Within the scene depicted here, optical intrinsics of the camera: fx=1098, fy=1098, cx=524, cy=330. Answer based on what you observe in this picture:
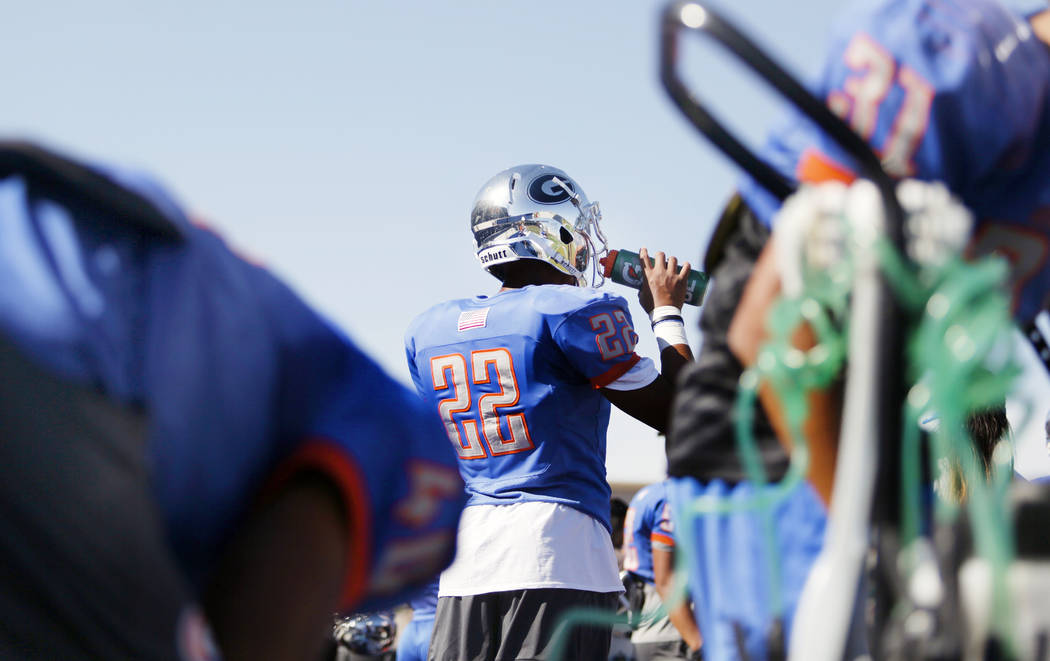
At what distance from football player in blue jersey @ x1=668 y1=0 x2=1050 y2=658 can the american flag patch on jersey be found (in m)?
1.99

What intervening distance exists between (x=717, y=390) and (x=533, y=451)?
73.6 inches

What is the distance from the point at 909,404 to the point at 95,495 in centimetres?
79

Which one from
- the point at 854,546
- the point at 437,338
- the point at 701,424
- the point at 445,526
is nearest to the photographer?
the point at 854,546

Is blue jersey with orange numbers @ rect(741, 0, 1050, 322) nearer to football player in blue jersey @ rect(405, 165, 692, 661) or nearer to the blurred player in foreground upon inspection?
the blurred player in foreground

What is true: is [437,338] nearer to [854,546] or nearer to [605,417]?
[605,417]

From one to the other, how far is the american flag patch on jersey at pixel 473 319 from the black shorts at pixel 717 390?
76.6 inches

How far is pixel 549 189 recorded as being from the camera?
163 inches

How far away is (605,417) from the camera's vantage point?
3.54 m

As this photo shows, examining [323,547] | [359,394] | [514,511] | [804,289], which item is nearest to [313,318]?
[359,394]

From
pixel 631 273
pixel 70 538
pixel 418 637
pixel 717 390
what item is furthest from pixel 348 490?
pixel 631 273

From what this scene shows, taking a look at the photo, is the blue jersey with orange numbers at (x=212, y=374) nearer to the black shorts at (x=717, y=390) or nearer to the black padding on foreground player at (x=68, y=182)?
the black padding on foreground player at (x=68, y=182)

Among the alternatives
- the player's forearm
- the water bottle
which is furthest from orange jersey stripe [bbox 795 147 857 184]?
the water bottle

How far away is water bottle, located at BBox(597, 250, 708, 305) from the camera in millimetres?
4285

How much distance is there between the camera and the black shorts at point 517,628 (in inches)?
126
